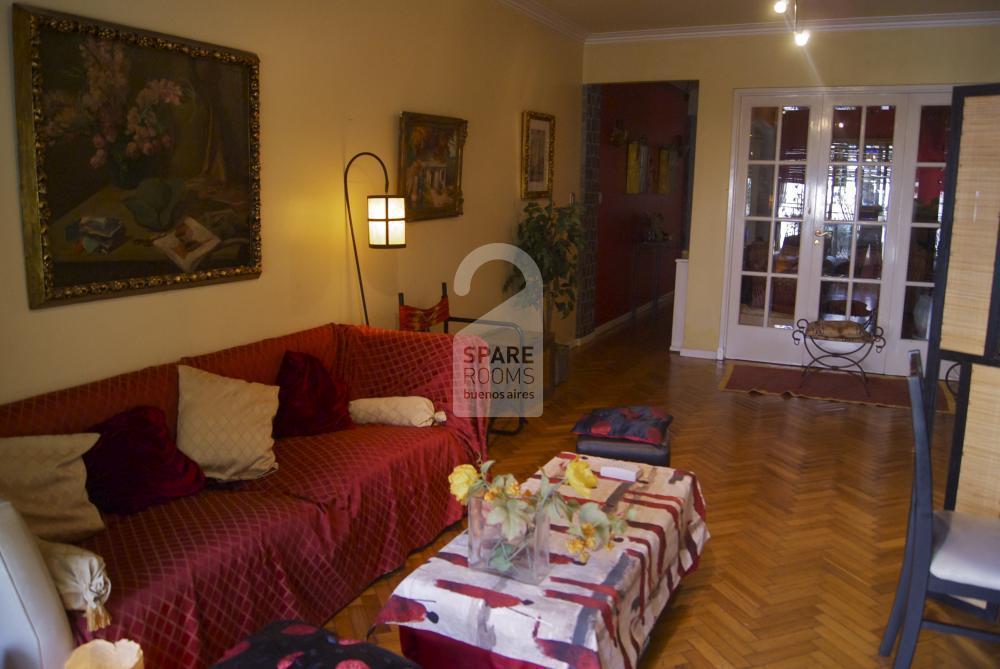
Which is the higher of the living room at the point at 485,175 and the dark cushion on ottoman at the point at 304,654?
the living room at the point at 485,175

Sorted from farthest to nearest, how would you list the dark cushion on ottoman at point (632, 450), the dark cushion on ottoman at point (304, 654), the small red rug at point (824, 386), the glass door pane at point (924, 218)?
the glass door pane at point (924, 218)
the small red rug at point (824, 386)
the dark cushion on ottoman at point (632, 450)
the dark cushion on ottoman at point (304, 654)

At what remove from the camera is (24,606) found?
1863 mm

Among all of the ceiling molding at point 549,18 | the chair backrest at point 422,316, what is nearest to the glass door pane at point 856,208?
the ceiling molding at point 549,18

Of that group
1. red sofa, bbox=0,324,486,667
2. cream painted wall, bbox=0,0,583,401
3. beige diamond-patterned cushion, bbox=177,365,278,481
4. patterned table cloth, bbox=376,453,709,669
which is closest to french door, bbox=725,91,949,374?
cream painted wall, bbox=0,0,583,401

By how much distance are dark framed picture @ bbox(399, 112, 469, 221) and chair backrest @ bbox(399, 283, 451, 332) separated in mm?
512

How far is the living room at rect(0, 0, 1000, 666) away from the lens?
278 centimetres

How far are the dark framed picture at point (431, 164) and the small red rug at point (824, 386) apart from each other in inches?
101

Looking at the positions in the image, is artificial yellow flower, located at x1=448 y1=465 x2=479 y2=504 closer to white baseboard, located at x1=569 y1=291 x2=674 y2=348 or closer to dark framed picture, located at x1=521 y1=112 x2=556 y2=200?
dark framed picture, located at x1=521 y1=112 x2=556 y2=200

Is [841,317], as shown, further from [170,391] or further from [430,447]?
[170,391]

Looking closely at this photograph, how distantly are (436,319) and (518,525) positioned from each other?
2.56m

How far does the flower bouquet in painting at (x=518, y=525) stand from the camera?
7.00 feet

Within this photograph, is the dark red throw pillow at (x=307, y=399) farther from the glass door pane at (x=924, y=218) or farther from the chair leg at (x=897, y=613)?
the glass door pane at (x=924, y=218)

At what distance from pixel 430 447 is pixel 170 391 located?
1.02 m

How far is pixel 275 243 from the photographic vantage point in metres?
3.65
